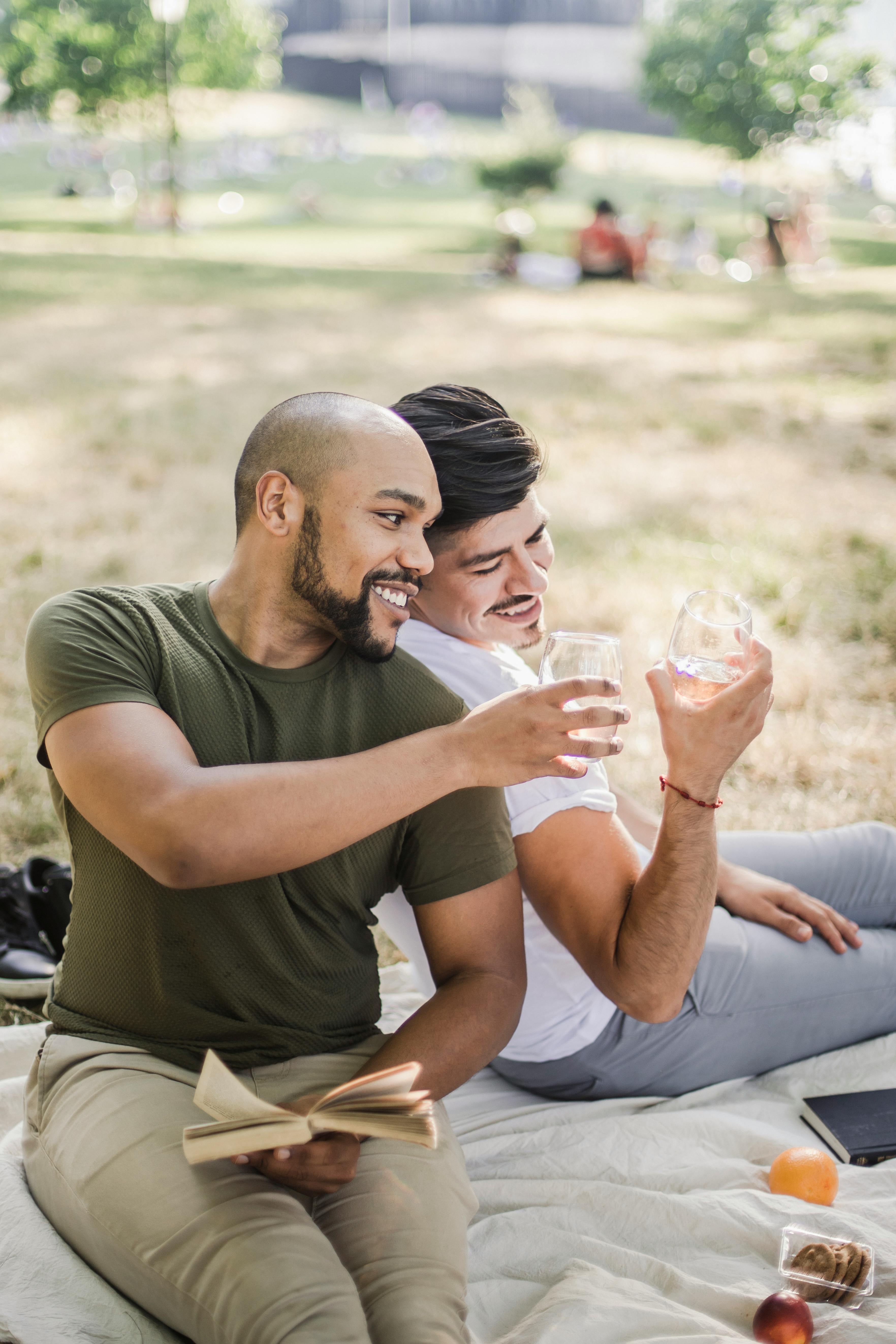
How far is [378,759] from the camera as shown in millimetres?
1888

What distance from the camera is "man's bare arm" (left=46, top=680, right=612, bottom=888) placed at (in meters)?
1.79

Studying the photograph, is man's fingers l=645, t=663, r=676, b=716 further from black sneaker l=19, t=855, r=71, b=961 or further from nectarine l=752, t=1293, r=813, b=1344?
black sneaker l=19, t=855, r=71, b=961

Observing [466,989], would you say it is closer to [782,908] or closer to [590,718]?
[590,718]

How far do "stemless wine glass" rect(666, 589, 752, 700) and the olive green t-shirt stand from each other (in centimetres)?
42

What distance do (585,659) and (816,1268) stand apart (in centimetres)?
121

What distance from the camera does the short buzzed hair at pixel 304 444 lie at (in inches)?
85.7

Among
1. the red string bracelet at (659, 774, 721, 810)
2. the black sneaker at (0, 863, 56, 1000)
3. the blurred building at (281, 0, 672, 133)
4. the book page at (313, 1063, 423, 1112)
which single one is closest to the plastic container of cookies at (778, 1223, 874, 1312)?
the red string bracelet at (659, 774, 721, 810)

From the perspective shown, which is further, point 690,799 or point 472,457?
point 472,457

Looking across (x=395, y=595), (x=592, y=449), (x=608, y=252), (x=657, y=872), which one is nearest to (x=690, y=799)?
(x=657, y=872)

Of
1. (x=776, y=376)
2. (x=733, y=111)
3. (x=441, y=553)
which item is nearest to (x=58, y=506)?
(x=441, y=553)

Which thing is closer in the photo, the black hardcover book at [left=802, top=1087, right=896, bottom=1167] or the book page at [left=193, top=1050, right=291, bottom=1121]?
the book page at [left=193, top=1050, right=291, bottom=1121]

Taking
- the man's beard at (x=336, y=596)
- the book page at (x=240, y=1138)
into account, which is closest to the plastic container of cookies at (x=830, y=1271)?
the book page at (x=240, y=1138)

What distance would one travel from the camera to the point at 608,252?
752 inches

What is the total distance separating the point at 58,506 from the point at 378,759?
23.0 ft
